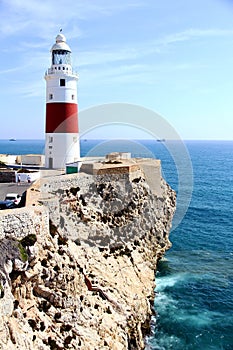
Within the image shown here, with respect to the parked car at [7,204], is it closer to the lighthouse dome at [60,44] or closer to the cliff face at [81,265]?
the cliff face at [81,265]

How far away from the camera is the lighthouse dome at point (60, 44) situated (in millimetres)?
32031

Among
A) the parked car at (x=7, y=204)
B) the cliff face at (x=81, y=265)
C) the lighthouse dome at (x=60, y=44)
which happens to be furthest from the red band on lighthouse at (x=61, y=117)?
the parked car at (x=7, y=204)

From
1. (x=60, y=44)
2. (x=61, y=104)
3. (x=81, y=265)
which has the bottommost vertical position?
(x=81, y=265)

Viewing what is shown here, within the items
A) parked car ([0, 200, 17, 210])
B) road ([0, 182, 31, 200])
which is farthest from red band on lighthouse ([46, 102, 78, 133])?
parked car ([0, 200, 17, 210])

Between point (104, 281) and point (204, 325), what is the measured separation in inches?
318

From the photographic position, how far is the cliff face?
55.9ft

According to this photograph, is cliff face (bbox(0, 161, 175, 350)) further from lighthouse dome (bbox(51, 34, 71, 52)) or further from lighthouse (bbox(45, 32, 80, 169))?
lighthouse dome (bbox(51, 34, 71, 52))

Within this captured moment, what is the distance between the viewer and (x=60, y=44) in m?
32.2

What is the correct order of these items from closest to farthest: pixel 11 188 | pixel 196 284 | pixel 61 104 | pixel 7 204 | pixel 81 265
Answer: pixel 81 265, pixel 7 204, pixel 11 188, pixel 196 284, pixel 61 104

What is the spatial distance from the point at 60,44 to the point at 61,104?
16.9ft

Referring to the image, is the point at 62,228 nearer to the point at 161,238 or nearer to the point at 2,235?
the point at 2,235

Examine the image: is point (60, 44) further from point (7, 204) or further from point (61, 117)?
point (7, 204)

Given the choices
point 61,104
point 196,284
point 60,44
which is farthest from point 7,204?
point 196,284

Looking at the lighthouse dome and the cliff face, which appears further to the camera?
the lighthouse dome
